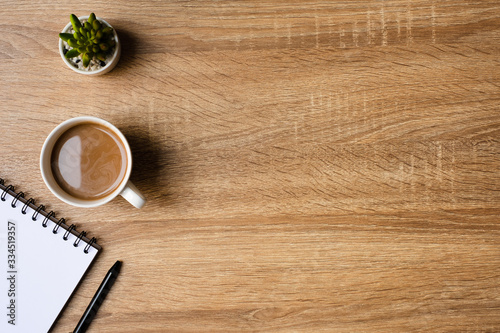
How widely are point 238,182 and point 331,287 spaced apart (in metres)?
0.27

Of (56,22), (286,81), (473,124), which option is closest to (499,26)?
(473,124)

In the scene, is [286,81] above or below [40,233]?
above

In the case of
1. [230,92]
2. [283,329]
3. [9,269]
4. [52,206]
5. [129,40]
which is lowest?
[283,329]

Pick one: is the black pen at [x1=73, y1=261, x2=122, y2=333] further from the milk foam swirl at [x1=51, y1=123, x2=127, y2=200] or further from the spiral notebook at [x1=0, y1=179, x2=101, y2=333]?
the milk foam swirl at [x1=51, y1=123, x2=127, y2=200]

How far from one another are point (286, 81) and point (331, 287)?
0.41 m

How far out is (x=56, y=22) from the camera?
82 centimetres

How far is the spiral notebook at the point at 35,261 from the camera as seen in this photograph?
80 centimetres

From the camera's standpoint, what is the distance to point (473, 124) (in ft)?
2.72

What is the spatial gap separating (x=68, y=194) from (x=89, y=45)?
270 millimetres

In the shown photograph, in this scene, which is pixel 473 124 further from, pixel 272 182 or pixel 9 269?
pixel 9 269

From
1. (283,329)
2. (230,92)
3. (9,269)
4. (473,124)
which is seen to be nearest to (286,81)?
(230,92)

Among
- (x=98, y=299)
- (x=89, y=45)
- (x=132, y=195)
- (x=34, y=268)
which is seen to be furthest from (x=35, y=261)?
(x=89, y=45)

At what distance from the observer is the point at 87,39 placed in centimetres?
75

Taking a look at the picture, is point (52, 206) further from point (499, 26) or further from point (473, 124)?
point (499, 26)
